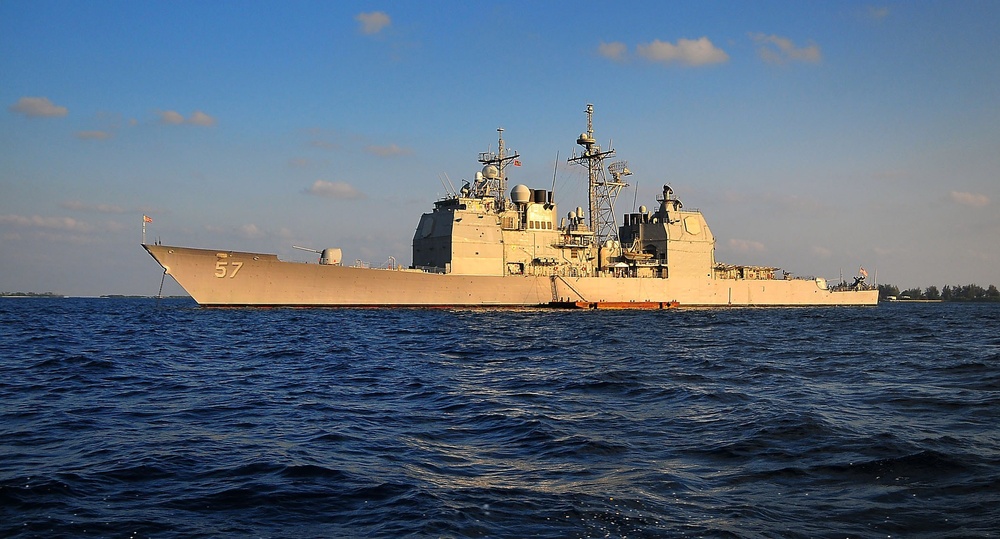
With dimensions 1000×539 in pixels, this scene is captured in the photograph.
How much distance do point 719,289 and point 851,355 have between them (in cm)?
3391

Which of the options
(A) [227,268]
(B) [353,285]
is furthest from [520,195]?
(A) [227,268]

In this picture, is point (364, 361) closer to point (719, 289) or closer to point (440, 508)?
point (440, 508)

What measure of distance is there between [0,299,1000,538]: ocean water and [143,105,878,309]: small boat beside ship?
70.0 ft

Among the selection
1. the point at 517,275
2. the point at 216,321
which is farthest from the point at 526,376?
the point at 517,275

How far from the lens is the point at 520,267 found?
43.7 m

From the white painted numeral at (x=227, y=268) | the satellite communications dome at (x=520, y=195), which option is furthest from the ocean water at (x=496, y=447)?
the satellite communications dome at (x=520, y=195)

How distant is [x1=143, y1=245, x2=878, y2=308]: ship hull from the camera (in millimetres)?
36188

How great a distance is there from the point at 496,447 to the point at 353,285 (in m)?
31.2

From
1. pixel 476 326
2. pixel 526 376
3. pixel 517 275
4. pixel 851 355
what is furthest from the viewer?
pixel 517 275

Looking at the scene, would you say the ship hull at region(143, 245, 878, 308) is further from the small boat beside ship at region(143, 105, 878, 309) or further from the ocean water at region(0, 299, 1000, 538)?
the ocean water at region(0, 299, 1000, 538)

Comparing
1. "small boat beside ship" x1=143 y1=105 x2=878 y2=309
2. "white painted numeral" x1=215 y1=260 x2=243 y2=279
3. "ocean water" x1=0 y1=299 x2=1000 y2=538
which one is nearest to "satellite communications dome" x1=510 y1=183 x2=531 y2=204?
"small boat beside ship" x1=143 y1=105 x2=878 y2=309

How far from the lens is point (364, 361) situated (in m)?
15.6

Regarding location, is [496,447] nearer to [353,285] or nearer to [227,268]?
[353,285]

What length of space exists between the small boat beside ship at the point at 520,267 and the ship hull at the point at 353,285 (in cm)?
6
